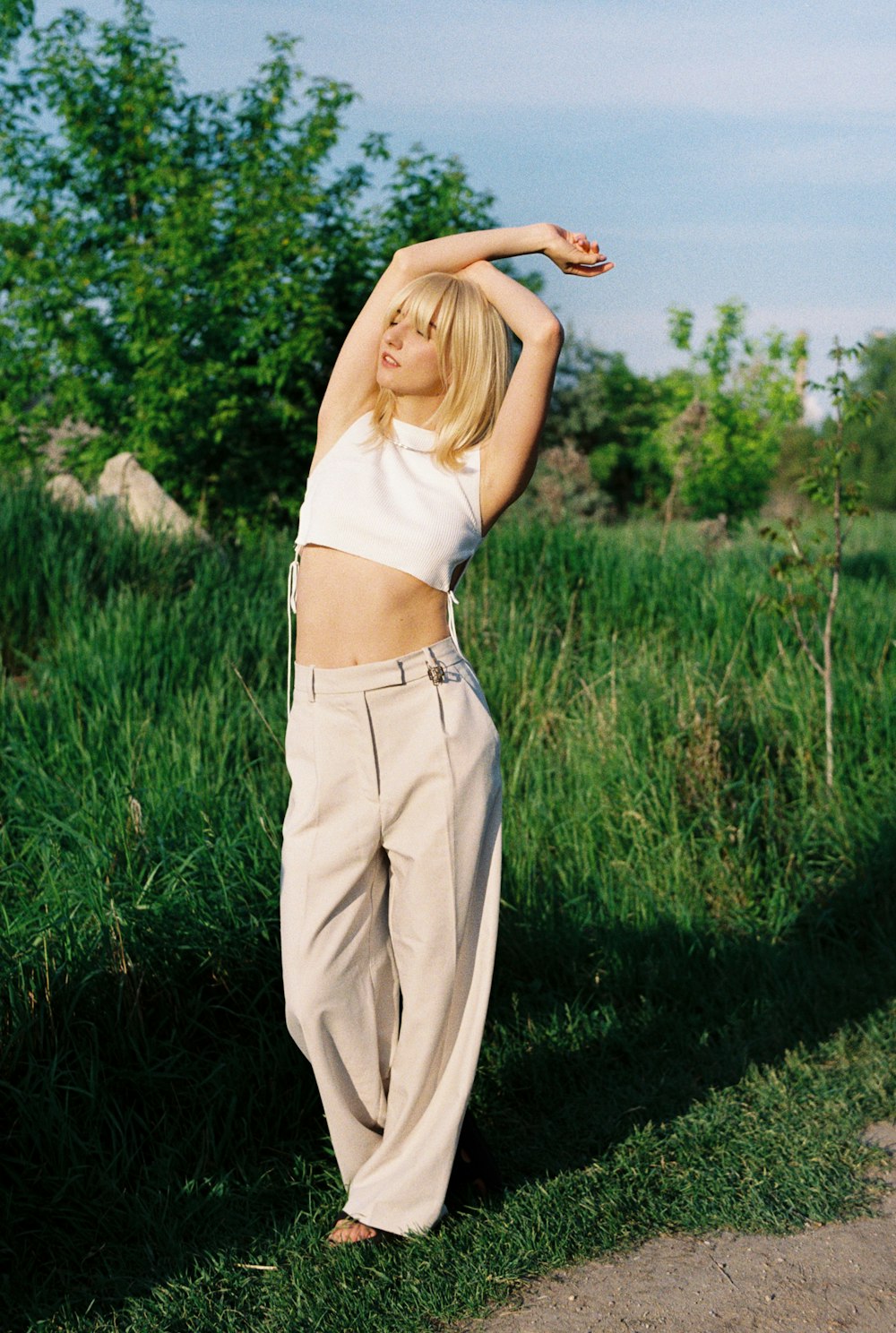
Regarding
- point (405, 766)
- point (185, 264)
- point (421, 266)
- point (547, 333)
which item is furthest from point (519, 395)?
point (185, 264)

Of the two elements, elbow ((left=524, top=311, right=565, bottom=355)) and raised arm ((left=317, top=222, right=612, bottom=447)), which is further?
raised arm ((left=317, top=222, right=612, bottom=447))

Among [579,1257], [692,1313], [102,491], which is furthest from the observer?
[102,491]

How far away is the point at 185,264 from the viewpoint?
29.8 ft

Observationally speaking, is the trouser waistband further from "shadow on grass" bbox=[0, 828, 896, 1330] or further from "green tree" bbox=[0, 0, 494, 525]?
"green tree" bbox=[0, 0, 494, 525]

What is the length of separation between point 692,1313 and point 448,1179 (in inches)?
24.1

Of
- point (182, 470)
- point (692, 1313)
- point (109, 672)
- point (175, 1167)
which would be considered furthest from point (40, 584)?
point (692, 1313)

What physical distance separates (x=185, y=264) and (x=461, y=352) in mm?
6690

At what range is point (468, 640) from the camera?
664 cm

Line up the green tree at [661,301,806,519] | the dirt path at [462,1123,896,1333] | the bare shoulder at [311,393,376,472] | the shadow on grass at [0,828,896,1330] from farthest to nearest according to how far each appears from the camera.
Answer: the green tree at [661,301,806,519] → the bare shoulder at [311,393,376,472] → the shadow on grass at [0,828,896,1330] → the dirt path at [462,1123,896,1333]

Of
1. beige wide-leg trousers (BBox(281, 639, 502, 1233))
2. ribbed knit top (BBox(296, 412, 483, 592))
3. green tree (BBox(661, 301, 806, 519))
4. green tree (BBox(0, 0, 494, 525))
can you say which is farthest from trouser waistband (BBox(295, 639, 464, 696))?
green tree (BBox(661, 301, 806, 519))

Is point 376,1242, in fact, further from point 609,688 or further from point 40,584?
point 40,584

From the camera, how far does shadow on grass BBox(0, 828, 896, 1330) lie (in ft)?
10.0

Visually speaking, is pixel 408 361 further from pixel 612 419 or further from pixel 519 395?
pixel 612 419

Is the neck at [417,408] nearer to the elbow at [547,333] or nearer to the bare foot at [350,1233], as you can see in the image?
the elbow at [547,333]
